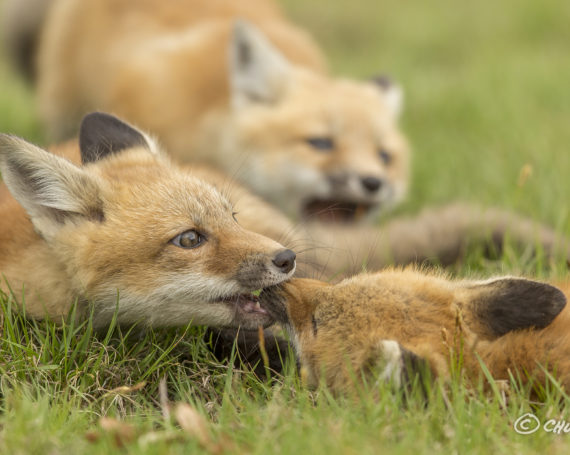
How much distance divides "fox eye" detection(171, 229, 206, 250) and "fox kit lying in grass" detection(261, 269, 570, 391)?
1.70 feet

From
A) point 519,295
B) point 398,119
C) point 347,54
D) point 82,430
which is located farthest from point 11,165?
point 347,54

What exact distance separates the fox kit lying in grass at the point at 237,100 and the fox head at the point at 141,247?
232 centimetres

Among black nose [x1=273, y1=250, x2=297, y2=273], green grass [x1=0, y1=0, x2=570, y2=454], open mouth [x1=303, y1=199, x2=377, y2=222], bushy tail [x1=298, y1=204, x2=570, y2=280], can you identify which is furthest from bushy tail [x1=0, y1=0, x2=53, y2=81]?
black nose [x1=273, y1=250, x2=297, y2=273]

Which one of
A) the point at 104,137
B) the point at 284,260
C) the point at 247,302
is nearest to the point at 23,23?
the point at 104,137

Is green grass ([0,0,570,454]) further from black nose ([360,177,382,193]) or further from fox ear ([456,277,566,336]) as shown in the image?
black nose ([360,177,382,193])

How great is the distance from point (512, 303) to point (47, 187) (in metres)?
1.99

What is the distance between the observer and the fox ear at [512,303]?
8.85 feet

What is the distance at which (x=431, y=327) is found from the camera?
2.76 metres

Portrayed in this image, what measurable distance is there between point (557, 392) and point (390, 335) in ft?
2.12

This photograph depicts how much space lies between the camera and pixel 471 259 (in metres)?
4.27

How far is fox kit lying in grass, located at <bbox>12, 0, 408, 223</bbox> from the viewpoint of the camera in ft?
19.3

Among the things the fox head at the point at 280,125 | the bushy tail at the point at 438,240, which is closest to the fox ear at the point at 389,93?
the fox head at the point at 280,125

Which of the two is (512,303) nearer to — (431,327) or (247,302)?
(431,327)

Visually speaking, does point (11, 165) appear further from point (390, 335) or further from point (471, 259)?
point (471, 259)
